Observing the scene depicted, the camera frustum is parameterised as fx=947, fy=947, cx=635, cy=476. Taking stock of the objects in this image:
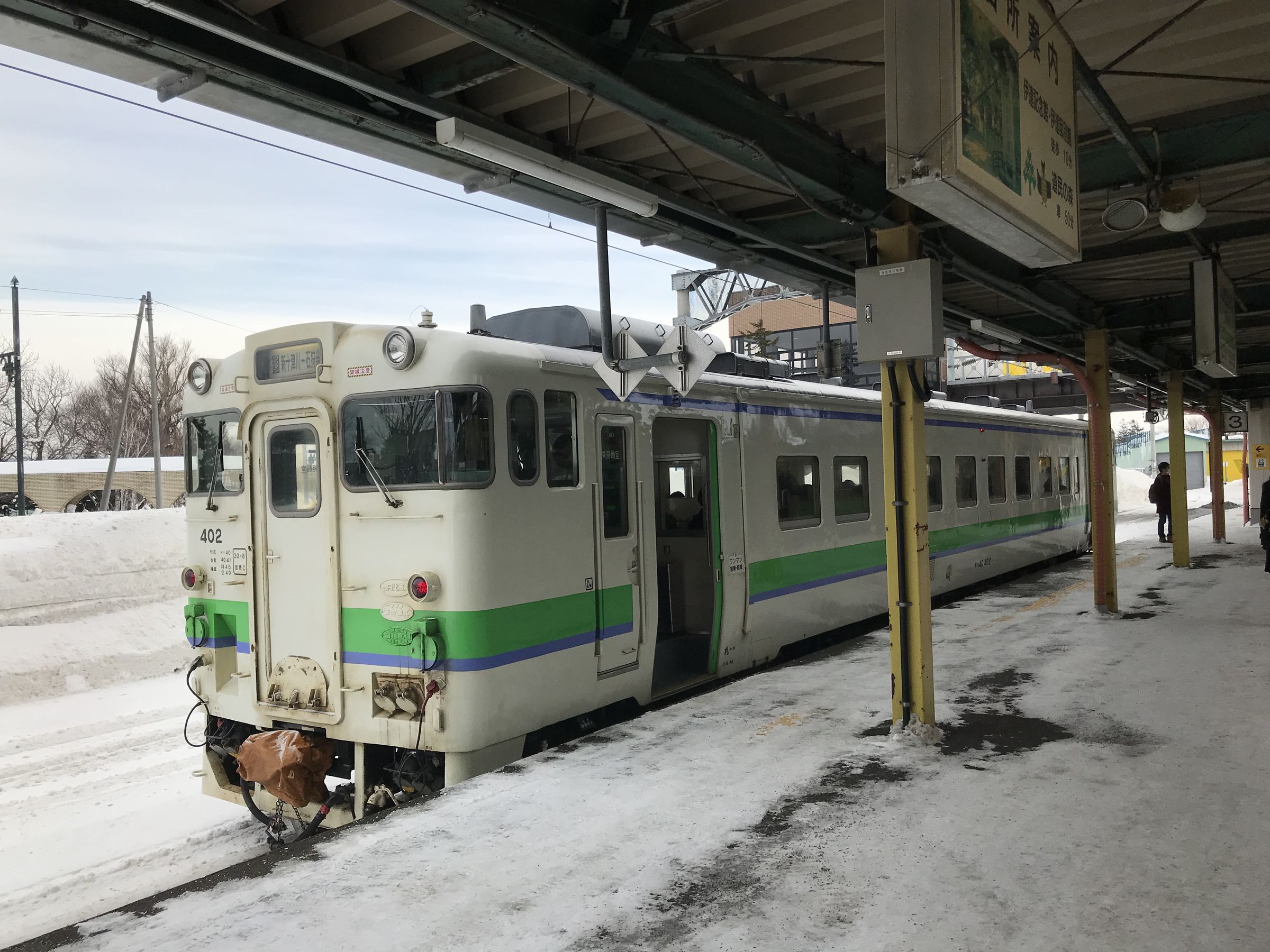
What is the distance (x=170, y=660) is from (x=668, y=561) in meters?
8.36

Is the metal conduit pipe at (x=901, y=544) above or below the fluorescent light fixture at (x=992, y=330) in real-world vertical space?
below

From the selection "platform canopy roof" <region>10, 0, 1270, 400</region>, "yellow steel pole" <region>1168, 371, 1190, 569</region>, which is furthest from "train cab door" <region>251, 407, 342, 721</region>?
"yellow steel pole" <region>1168, 371, 1190, 569</region>

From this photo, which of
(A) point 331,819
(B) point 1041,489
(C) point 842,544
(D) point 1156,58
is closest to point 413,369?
(A) point 331,819

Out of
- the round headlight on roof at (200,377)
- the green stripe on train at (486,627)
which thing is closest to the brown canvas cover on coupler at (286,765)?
the green stripe on train at (486,627)

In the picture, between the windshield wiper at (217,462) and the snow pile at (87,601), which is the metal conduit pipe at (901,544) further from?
the snow pile at (87,601)

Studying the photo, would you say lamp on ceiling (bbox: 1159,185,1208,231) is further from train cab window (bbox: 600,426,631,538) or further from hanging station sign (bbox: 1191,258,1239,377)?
train cab window (bbox: 600,426,631,538)

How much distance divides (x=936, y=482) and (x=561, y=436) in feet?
23.8

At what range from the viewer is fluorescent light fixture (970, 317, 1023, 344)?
1149cm

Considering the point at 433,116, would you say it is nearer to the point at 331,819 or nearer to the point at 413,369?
the point at 413,369

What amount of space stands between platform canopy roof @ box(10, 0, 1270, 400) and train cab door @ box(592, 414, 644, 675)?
1685 mm

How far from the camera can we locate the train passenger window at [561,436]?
20.6 feet

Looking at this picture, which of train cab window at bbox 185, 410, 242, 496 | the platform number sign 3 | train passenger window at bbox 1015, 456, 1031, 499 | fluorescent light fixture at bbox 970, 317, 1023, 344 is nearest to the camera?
train cab window at bbox 185, 410, 242, 496

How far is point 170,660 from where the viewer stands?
43.6 ft

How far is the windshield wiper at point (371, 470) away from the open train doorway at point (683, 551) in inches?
117
